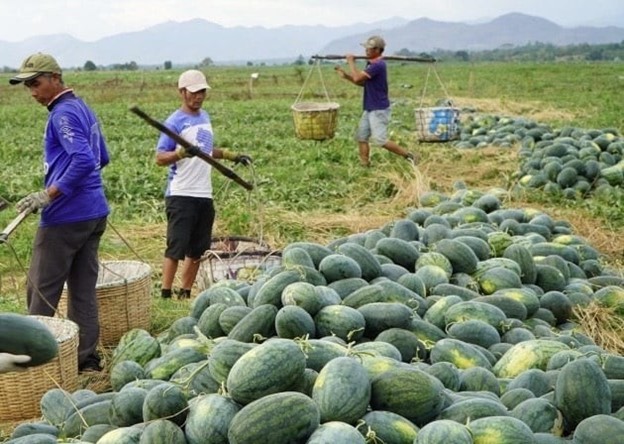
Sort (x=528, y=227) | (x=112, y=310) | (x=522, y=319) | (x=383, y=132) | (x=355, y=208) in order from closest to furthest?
(x=522, y=319) → (x=112, y=310) → (x=528, y=227) → (x=355, y=208) → (x=383, y=132)

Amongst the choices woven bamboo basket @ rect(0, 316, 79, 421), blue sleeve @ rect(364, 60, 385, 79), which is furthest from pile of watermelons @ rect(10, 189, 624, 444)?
blue sleeve @ rect(364, 60, 385, 79)

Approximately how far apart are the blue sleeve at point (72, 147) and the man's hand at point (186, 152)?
111cm

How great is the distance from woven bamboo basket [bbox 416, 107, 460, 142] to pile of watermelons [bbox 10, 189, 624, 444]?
7.32 m

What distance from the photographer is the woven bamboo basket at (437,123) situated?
12.7 m

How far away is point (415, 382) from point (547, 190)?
7228mm

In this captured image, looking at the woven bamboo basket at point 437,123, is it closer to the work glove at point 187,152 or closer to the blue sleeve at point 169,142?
the blue sleeve at point 169,142

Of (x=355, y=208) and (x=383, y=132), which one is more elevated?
(x=383, y=132)

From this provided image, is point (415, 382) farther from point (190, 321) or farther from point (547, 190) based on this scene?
point (547, 190)

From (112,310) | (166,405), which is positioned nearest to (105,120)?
(112,310)

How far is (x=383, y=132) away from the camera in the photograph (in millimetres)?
11594

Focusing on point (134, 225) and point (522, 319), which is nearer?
point (522, 319)

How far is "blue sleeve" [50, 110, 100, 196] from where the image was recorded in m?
4.78

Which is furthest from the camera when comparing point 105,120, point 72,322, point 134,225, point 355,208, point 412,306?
point 105,120

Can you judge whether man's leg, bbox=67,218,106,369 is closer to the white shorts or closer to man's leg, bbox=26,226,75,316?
man's leg, bbox=26,226,75,316
